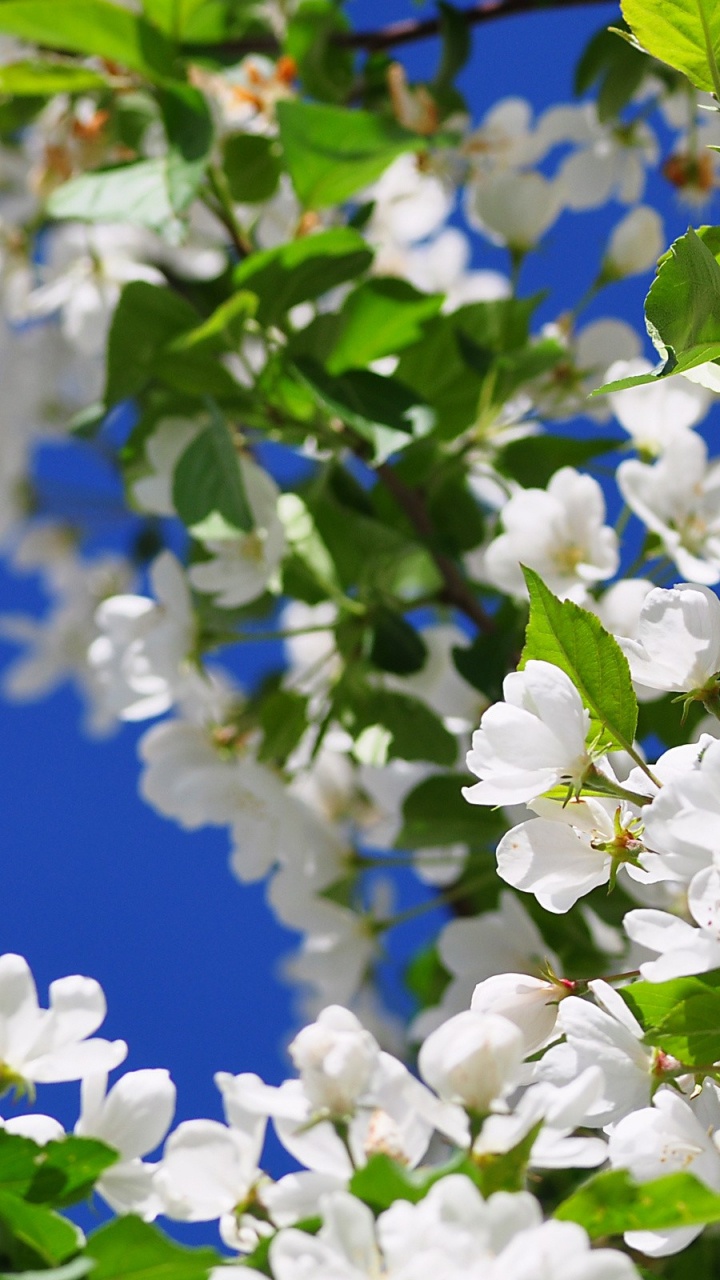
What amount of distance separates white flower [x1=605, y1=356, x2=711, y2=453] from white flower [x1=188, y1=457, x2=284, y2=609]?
0.26 m

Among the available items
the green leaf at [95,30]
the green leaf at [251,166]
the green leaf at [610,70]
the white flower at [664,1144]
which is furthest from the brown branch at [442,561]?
the white flower at [664,1144]

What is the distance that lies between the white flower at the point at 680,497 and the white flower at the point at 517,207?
354 millimetres

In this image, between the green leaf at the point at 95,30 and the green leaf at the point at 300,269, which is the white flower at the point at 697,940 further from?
the green leaf at the point at 95,30

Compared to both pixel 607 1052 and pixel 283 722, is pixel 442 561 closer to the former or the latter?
pixel 283 722

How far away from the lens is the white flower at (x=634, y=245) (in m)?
1.26

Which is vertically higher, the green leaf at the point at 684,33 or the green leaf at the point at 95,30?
the green leaf at the point at 684,33

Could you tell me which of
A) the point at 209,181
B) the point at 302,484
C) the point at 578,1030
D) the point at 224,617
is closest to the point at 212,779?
the point at 224,617

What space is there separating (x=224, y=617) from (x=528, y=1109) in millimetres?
690

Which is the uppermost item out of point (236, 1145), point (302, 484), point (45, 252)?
point (236, 1145)

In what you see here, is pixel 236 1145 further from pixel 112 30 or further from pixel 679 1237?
pixel 112 30

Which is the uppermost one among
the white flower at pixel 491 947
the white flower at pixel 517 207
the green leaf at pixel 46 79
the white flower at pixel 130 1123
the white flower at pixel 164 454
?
the green leaf at pixel 46 79

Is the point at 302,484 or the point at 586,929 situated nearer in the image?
the point at 586,929

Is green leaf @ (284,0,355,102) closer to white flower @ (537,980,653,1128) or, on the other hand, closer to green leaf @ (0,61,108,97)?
green leaf @ (0,61,108,97)

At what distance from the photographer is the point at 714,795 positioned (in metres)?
0.52
